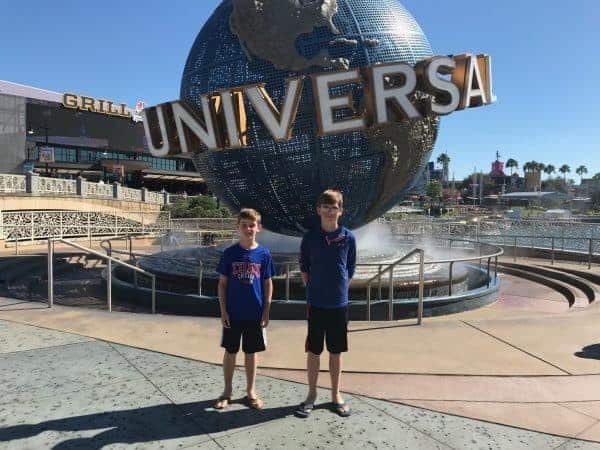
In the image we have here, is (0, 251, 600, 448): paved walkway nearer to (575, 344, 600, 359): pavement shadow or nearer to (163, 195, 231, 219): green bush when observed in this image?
(575, 344, 600, 359): pavement shadow

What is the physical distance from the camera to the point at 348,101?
7.49 metres

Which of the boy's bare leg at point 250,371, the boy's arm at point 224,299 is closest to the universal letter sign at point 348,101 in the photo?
the boy's arm at point 224,299

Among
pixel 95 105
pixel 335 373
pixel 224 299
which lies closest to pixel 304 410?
pixel 335 373

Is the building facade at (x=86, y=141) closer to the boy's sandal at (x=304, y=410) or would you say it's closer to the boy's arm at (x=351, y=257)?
the boy's arm at (x=351, y=257)

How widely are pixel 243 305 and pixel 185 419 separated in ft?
2.74

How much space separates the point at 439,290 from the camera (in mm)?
8500

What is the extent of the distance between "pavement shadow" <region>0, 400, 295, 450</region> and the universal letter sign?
4.74m

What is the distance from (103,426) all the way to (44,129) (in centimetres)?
5952

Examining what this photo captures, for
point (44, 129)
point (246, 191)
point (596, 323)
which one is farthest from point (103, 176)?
point (596, 323)

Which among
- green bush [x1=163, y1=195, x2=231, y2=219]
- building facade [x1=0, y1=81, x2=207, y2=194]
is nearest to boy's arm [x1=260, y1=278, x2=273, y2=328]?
green bush [x1=163, y1=195, x2=231, y2=219]

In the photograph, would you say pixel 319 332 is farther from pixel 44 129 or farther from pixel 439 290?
pixel 44 129

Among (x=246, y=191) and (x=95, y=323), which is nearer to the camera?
(x=95, y=323)

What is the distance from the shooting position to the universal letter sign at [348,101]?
7488mm

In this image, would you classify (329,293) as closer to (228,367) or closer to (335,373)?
(335,373)
